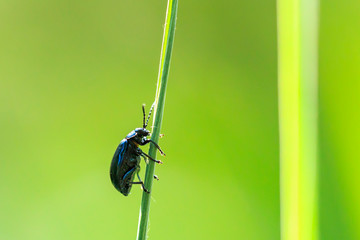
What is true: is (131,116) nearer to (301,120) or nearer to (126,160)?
(126,160)

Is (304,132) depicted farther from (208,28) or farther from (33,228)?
(33,228)

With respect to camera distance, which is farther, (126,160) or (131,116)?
(131,116)

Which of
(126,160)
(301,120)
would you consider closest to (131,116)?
(126,160)

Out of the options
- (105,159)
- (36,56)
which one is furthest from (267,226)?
(36,56)

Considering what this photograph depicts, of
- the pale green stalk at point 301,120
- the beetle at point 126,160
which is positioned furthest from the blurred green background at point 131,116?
the pale green stalk at point 301,120

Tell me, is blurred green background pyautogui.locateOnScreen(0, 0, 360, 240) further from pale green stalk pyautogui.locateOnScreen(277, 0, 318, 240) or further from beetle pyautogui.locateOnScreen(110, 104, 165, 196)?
pale green stalk pyautogui.locateOnScreen(277, 0, 318, 240)

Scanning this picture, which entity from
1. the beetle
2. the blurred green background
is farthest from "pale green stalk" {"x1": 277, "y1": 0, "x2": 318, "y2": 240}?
the blurred green background
